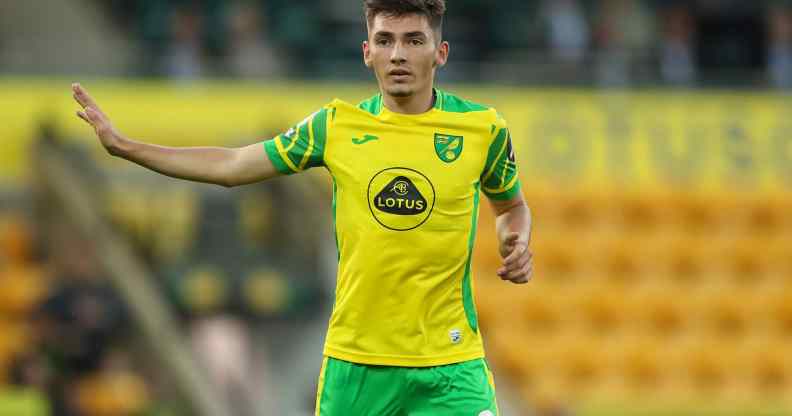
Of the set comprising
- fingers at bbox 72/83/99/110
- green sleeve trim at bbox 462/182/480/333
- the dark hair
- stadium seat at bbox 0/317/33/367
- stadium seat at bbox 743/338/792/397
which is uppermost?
the dark hair

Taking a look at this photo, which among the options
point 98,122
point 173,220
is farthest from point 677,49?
point 98,122

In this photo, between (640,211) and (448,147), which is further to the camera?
(640,211)

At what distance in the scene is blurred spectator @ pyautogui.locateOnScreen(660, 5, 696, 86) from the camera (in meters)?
13.8

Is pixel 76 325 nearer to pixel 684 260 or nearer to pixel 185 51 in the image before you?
pixel 185 51

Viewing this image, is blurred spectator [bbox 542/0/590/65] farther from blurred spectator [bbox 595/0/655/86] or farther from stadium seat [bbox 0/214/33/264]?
stadium seat [bbox 0/214/33/264]

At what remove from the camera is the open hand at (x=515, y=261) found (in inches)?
191

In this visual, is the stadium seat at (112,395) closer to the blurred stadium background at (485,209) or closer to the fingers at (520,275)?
the blurred stadium background at (485,209)

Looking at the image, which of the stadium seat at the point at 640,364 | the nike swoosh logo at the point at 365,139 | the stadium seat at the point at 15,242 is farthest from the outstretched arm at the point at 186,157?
the stadium seat at the point at 640,364

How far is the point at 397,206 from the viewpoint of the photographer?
4.84 meters

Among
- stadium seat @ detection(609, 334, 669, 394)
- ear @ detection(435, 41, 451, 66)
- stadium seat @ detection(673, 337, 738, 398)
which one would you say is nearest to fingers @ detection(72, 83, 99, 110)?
ear @ detection(435, 41, 451, 66)

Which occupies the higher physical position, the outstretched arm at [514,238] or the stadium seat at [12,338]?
the outstretched arm at [514,238]

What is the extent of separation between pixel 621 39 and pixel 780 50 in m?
1.51

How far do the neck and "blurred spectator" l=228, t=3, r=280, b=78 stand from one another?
8124 mm

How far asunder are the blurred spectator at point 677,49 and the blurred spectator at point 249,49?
362 cm
